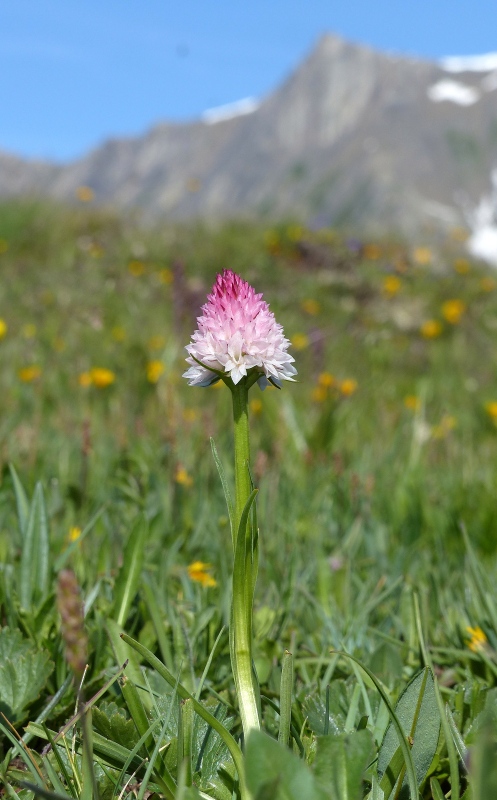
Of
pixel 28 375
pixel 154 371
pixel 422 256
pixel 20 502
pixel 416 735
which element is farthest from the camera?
pixel 422 256

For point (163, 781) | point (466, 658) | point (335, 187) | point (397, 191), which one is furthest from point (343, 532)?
point (335, 187)

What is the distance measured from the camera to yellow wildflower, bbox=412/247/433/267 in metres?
7.91

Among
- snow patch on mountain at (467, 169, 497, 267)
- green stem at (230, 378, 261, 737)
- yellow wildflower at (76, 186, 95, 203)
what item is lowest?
green stem at (230, 378, 261, 737)

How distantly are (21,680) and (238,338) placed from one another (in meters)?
0.70

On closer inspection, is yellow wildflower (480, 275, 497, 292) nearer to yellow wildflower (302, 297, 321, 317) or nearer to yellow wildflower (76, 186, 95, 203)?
yellow wildflower (302, 297, 321, 317)

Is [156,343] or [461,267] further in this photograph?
[461,267]

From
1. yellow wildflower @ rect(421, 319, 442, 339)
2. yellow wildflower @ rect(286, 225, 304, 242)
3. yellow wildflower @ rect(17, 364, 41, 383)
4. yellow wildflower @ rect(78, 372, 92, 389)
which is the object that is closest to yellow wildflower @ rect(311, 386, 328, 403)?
yellow wildflower @ rect(78, 372, 92, 389)

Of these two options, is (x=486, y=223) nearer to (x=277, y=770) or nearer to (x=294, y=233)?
(x=294, y=233)

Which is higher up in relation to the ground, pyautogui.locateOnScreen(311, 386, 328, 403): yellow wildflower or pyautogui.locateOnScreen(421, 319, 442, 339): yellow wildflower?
pyautogui.locateOnScreen(421, 319, 442, 339): yellow wildflower

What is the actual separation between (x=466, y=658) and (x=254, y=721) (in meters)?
0.64

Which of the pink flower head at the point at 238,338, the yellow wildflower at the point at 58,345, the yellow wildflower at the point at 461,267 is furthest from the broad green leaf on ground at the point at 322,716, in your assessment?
the yellow wildflower at the point at 461,267

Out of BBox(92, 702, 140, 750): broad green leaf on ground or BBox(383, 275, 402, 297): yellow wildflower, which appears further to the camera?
BBox(383, 275, 402, 297): yellow wildflower

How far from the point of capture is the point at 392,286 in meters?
6.46

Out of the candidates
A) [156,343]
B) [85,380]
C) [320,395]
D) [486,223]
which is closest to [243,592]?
[85,380]
